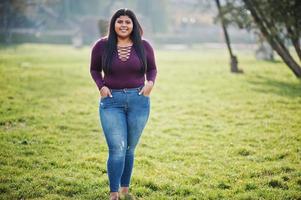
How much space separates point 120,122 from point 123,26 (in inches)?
50.8

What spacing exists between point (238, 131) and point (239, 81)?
980 cm

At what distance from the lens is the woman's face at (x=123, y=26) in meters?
5.24

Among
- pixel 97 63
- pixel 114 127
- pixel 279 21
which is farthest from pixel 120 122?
pixel 279 21

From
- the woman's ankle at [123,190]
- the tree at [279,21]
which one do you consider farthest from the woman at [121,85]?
the tree at [279,21]

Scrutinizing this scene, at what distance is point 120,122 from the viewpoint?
16.7 ft

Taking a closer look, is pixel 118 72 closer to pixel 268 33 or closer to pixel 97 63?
pixel 97 63

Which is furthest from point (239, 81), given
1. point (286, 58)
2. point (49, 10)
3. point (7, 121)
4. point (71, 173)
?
point (49, 10)

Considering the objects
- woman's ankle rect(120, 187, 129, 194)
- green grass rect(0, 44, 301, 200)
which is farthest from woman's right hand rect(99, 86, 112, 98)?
green grass rect(0, 44, 301, 200)

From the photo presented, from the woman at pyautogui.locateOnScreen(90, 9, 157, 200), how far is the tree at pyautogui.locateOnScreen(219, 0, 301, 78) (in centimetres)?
1205

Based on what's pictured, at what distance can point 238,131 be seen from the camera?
32.9 ft

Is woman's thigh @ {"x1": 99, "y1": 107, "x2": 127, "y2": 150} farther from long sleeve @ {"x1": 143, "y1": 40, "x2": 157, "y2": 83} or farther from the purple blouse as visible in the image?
long sleeve @ {"x1": 143, "y1": 40, "x2": 157, "y2": 83}

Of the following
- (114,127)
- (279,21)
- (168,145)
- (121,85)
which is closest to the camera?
(114,127)

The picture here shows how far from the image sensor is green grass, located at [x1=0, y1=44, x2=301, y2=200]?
20.3 feet

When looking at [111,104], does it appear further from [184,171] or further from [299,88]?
[299,88]
